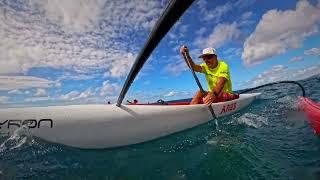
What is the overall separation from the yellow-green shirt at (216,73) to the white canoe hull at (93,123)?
2.42 meters

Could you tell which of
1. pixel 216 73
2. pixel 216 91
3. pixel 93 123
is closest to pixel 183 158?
pixel 93 123

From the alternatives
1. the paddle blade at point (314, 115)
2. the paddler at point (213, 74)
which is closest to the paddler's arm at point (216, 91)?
the paddler at point (213, 74)

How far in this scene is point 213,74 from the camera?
810 cm

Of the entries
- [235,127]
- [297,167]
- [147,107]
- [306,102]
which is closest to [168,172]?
[297,167]

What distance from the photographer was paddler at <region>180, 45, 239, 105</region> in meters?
7.44

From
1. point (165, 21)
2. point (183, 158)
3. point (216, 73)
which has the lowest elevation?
point (183, 158)

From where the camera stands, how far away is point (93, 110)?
535 cm

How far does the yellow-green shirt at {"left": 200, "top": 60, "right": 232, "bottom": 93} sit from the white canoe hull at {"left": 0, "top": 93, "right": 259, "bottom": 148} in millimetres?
2417

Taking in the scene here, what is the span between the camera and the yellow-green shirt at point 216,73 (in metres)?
7.73

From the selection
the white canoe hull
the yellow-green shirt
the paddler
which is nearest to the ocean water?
the white canoe hull

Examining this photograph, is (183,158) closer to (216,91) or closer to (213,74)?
(216,91)

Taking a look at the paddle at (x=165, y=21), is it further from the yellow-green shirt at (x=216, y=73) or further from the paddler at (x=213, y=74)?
the yellow-green shirt at (x=216, y=73)

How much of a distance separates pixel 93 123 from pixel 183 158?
198 cm

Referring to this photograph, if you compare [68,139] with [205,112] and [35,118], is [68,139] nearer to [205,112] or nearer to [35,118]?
[35,118]
